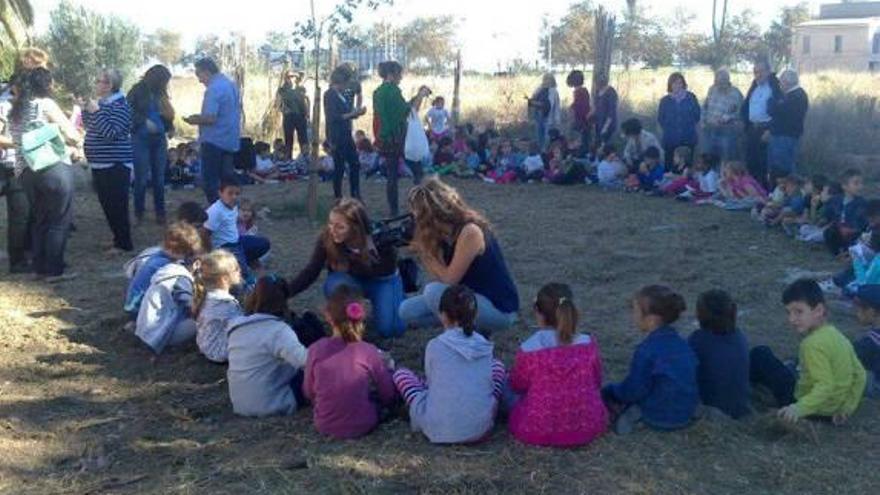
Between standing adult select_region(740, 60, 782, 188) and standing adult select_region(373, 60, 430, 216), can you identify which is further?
standing adult select_region(740, 60, 782, 188)

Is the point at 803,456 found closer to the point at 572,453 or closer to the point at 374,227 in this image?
the point at 572,453

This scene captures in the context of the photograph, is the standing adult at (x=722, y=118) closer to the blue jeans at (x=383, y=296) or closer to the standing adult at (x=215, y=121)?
the standing adult at (x=215, y=121)

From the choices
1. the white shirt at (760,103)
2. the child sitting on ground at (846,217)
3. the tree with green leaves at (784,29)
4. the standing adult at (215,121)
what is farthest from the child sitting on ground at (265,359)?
the tree with green leaves at (784,29)

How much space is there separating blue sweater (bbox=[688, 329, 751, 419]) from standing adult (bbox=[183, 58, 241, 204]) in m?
6.04

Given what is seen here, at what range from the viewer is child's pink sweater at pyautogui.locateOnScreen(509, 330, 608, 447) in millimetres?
4641

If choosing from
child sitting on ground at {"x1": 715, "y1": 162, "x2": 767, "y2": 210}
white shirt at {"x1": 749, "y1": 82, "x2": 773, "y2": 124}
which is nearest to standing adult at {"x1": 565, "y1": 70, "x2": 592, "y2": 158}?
white shirt at {"x1": 749, "y1": 82, "x2": 773, "y2": 124}

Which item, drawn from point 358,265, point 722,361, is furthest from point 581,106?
point 722,361

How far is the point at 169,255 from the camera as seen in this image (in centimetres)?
658

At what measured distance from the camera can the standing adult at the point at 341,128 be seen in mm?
11828

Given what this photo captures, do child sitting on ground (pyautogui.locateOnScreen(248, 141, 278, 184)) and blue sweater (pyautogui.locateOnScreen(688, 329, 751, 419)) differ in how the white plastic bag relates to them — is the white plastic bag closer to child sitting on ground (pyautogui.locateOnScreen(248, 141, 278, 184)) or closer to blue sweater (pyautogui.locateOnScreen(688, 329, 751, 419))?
child sitting on ground (pyautogui.locateOnScreen(248, 141, 278, 184))

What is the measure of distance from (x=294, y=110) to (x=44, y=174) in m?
9.26

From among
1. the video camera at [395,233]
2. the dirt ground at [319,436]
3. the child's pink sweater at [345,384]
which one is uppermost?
the video camera at [395,233]

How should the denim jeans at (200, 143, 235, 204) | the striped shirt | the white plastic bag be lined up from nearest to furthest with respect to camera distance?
→ the striped shirt < the denim jeans at (200, 143, 235, 204) < the white plastic bag

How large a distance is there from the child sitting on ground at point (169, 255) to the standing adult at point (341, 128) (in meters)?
5.28
